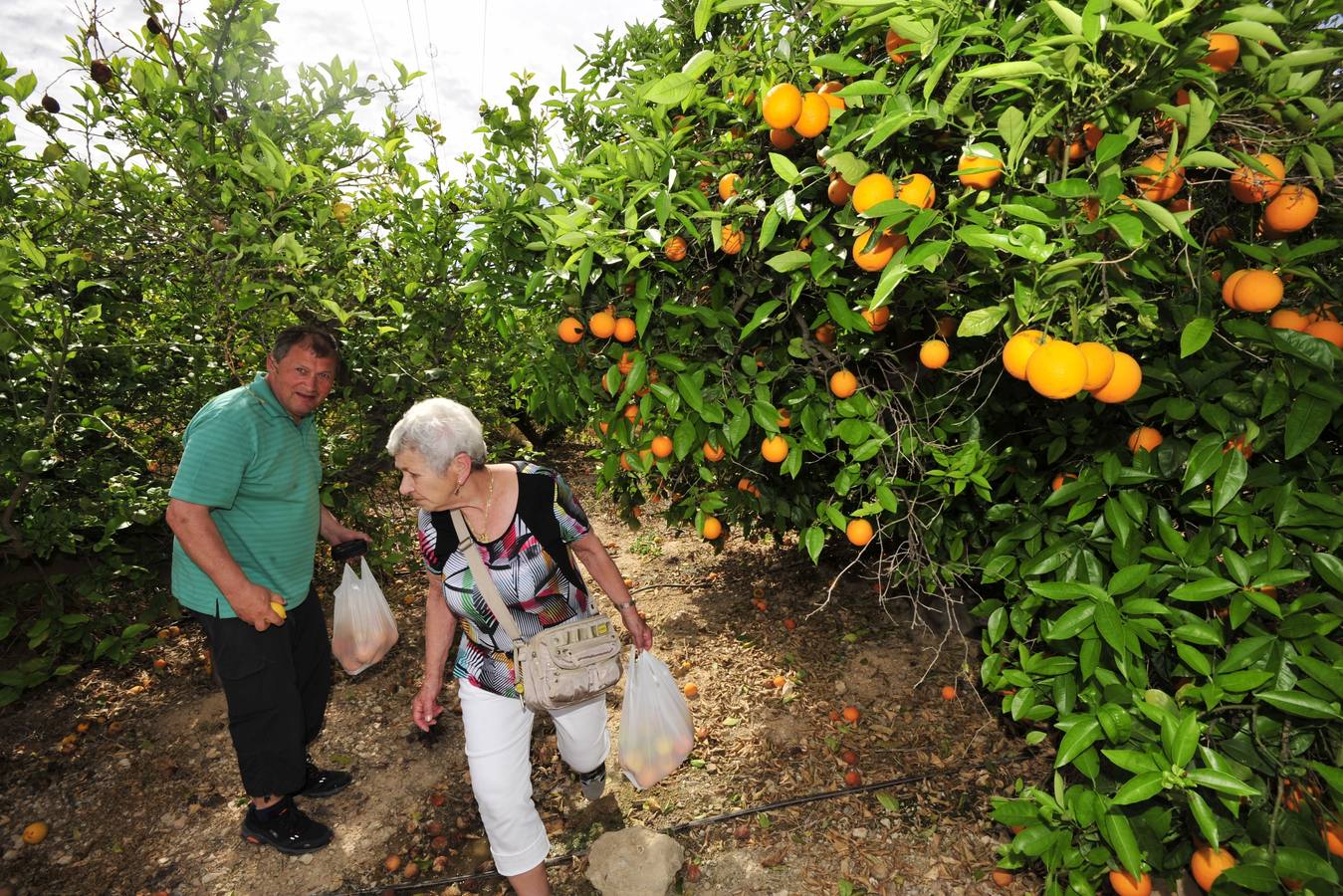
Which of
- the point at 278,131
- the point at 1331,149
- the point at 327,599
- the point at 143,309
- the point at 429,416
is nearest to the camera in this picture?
the point at 1331,149

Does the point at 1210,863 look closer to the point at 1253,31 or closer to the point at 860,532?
the point at 860,532

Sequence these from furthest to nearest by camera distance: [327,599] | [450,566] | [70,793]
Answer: [327,599], [70,793], [450,566]

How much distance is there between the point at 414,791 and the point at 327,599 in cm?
199

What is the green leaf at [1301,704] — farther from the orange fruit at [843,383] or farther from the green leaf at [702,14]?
the green leaf at [702,14]

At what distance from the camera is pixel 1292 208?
1343 mm

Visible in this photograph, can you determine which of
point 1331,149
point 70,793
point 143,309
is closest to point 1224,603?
point 1331,149

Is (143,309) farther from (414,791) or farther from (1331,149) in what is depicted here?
(1331,149)

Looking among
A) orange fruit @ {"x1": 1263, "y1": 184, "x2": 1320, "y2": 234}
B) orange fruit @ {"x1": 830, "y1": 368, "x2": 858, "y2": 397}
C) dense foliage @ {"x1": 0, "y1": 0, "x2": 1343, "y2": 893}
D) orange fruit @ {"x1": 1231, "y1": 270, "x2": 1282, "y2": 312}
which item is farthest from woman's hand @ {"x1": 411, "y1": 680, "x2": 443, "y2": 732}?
orange fruit @ {"x1": 1263, "y1": 184, "x2": 1320, "y2": 234}

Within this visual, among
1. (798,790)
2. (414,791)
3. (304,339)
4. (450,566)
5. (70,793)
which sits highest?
(304,339)

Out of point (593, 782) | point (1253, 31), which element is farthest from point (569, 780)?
point (1253, 31)

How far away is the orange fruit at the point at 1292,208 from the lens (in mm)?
1325

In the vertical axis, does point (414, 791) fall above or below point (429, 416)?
below

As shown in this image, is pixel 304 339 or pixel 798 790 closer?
pixel 304 339

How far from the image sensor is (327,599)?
14.8 ft
